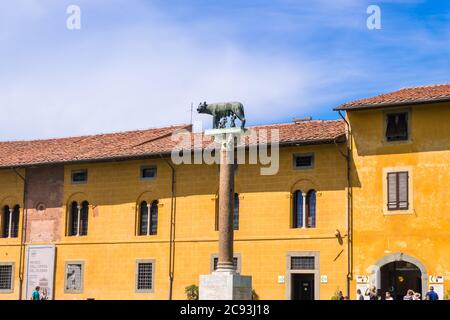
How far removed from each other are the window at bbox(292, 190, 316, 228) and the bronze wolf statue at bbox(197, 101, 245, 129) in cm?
565

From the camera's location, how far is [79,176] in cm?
3819

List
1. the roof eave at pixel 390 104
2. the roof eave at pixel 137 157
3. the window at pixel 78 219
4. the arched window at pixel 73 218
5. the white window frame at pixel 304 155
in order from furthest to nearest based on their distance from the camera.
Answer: the arched window at pixel 73 218 < the window at pixel 78 219 < the white window frame at pixel 304 155 < the roof eave at pixel 137 157 < the roof eave at pixel 390 104

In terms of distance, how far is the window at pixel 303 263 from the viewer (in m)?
32.1

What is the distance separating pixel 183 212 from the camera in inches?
1388

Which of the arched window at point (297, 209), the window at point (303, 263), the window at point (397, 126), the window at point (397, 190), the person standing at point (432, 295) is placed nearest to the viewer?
the person standing at point (432, 295)

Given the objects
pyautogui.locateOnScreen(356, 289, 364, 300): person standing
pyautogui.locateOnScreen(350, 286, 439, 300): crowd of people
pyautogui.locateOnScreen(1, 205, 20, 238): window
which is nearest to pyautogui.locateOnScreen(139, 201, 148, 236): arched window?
pyautogui.locateOnScreen(1, 205, 20, 238): window

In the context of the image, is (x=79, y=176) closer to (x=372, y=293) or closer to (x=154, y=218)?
(x=154, y=218)

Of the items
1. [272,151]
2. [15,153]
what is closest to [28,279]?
[15,153]

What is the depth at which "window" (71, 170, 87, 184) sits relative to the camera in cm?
3803

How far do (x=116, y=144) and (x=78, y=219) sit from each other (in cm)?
376

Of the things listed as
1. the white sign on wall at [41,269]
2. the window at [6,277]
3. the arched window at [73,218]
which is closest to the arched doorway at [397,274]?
the arched window at [73,218]

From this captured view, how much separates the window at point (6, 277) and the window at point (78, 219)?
353cm

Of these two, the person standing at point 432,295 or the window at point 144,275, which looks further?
the window at point 144,275

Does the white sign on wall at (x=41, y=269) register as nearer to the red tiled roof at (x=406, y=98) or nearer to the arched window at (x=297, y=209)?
the arched window at (x=297, y=209)
